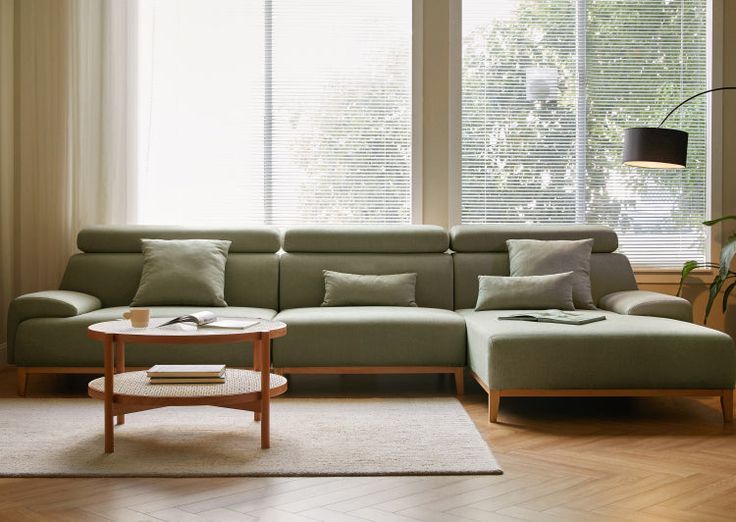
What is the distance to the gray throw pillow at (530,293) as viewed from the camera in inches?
187

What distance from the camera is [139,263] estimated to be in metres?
5.08

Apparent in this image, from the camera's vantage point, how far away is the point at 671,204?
579 cm

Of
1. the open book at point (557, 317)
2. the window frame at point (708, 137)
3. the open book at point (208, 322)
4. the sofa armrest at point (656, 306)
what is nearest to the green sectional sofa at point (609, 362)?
the open book at point (557, 317)

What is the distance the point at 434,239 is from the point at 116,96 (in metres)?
2.27

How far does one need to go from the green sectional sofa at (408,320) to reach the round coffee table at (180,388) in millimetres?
895

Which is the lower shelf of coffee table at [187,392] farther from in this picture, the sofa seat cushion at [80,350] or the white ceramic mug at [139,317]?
the sofa seat cushion at [80,350]

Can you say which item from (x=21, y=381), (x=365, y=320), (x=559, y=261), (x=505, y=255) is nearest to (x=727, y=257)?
(x=559, y=261)

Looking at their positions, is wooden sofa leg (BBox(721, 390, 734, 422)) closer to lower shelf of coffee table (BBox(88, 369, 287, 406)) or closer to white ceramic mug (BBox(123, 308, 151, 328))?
lower shelf of coffee table (BBox(88, 369, 287, 406))

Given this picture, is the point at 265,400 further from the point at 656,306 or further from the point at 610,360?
the point at 656,306

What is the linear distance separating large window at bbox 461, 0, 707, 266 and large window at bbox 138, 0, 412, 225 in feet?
1.90

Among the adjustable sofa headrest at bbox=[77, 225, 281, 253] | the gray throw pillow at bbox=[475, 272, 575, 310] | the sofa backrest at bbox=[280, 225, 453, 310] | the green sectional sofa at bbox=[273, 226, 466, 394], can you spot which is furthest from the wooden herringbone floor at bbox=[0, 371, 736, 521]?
the adjustable sofa headrest at bbox=[77, 225, 281, 253]

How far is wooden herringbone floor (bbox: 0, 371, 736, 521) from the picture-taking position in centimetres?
254

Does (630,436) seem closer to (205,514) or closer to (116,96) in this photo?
(205,514)

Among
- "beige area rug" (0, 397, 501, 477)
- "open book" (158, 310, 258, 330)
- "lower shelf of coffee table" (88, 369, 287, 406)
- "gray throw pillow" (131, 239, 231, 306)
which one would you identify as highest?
"gray throw pillow" (131, 239, 231, 306)
